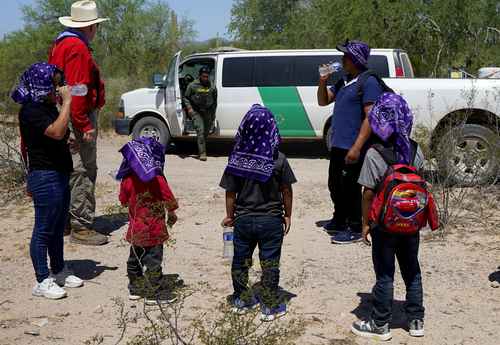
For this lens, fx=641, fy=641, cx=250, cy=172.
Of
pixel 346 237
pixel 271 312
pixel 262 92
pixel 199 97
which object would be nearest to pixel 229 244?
pixel 271 312

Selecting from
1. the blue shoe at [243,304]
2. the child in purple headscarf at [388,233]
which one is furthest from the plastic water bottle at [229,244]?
the child in purple headscarf at [388,233]

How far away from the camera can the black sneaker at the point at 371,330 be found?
4.09 meters

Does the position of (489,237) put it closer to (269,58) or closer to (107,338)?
(107,338)

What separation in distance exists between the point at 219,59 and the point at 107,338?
7.77 meters

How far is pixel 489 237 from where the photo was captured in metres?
6.20

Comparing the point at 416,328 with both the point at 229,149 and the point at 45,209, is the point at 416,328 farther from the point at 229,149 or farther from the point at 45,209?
the point at 229,149

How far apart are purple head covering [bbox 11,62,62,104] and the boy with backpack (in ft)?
7.36

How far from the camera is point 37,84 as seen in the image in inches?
177

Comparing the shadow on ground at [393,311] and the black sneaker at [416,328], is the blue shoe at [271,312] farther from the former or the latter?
the black sneaker at [416,328]

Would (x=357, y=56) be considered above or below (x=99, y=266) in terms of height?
above

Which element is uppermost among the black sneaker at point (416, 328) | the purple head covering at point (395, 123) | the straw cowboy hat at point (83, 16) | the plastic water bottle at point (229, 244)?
the straw cowboy hat at point (83, 16)

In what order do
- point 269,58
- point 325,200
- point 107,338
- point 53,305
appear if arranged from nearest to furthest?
point 107,338 < point 53,305 < point 325,200 < point 269,58

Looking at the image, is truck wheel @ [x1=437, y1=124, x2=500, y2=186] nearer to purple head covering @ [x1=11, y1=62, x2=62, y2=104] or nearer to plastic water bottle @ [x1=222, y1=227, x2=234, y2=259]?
plastic water bottle @ [x1=222, y1=227, x2=234, y2=259]

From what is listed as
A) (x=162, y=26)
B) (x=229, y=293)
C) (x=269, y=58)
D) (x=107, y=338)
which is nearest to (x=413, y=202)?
(x=229, y=293)
